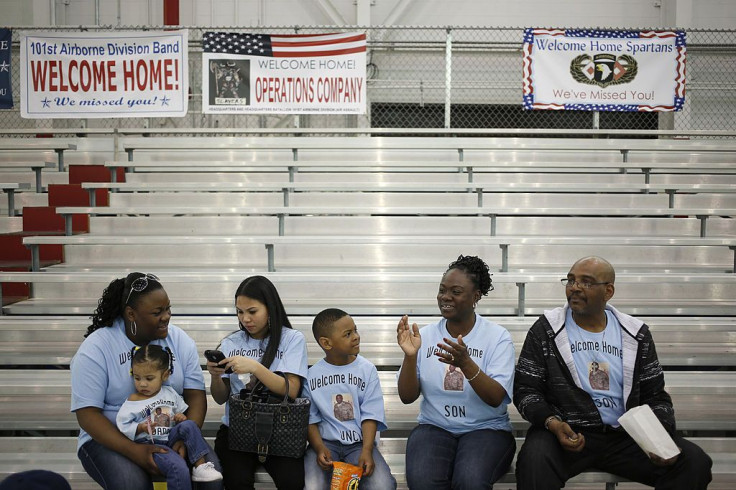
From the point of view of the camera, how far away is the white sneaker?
2318 mm

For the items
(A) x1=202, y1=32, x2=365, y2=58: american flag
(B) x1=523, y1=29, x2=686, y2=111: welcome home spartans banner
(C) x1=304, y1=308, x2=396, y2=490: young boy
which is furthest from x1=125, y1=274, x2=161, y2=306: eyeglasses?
(B) x1=523, y1=29, x2=686, y2=111: welcome home spartans banner

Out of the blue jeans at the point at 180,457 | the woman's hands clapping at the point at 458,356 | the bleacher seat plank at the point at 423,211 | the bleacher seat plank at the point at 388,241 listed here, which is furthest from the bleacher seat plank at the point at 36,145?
the woman's hands clapping at the point at 458,356

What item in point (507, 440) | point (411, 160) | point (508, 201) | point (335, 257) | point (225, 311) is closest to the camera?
point (507, 440)

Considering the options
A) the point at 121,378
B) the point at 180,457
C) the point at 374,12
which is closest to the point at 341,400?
the point at 180,457

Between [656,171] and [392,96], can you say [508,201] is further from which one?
[392,96]

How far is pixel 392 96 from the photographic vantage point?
9109 mm

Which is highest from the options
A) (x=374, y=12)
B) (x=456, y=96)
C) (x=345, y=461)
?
(x=374, y=12)

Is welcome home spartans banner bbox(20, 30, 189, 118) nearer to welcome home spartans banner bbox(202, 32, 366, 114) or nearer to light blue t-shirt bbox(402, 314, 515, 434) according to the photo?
welcome home spartans banner bbox(202, 32, 366, 114)

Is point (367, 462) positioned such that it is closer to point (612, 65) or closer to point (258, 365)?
point (258, 365)

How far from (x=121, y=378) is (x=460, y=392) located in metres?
1.18

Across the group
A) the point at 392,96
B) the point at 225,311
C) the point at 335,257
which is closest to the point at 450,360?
the point at 225,311

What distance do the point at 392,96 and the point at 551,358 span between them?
691cm

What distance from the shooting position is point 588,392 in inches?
101

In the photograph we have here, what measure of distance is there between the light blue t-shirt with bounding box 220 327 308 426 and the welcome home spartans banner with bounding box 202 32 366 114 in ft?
13.1
